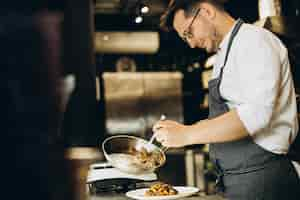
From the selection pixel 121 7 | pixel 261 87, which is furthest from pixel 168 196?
pixel 121 7

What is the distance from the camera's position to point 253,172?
1.79 meters

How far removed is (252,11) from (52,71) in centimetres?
363

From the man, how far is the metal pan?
0.78 feet

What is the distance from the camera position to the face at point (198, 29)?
75.7 inches

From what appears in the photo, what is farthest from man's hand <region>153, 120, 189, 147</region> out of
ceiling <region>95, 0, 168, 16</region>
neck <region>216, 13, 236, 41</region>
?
ceiling <region>95, 0, 168, 16</region>

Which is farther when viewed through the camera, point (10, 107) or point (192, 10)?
point (192, 10)

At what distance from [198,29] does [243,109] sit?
0.51 metres

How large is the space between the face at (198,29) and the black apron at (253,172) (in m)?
0.14

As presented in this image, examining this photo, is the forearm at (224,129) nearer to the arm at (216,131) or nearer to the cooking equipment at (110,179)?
the arm at (216,131)

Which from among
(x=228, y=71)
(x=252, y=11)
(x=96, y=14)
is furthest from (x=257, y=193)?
(x=96, y=14)

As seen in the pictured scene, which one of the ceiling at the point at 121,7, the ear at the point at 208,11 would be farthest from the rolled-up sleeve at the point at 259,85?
the ceiling at the point at 121,7

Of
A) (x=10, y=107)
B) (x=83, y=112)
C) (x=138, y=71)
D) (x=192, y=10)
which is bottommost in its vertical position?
(x=138, y=71)

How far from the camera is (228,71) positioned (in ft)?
5.91

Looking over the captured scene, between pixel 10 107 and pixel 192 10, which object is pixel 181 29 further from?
pixel 10 107
